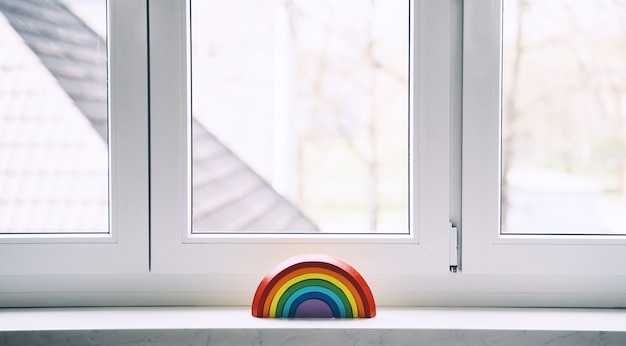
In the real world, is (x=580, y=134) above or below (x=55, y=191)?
above

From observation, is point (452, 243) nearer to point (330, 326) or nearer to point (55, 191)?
point (330, 326)

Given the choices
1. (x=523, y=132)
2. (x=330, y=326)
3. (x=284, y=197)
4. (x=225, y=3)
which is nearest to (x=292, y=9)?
(x=225, y=3)

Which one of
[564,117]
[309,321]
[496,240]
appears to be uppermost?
[564,117]

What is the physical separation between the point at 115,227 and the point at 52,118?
0.27 metres

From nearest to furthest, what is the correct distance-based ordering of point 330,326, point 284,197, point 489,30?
point 330,326 → point 489,30 → point 284,197

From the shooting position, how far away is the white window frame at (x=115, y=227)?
1.17 m

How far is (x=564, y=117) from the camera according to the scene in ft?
4.04

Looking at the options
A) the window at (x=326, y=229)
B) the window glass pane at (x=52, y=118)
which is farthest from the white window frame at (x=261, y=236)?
the window glass pane at (x=52, y=118)

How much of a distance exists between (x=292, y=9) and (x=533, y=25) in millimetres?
475

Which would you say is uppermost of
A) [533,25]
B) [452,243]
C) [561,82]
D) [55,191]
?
[533,25]

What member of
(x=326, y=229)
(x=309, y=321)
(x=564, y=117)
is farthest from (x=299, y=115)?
(x=564, y=117)

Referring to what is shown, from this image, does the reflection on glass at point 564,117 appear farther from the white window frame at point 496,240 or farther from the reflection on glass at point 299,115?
the reflection on glass at point 299,115

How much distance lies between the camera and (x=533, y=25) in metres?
1.21

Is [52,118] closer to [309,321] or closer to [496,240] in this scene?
[309,321]
